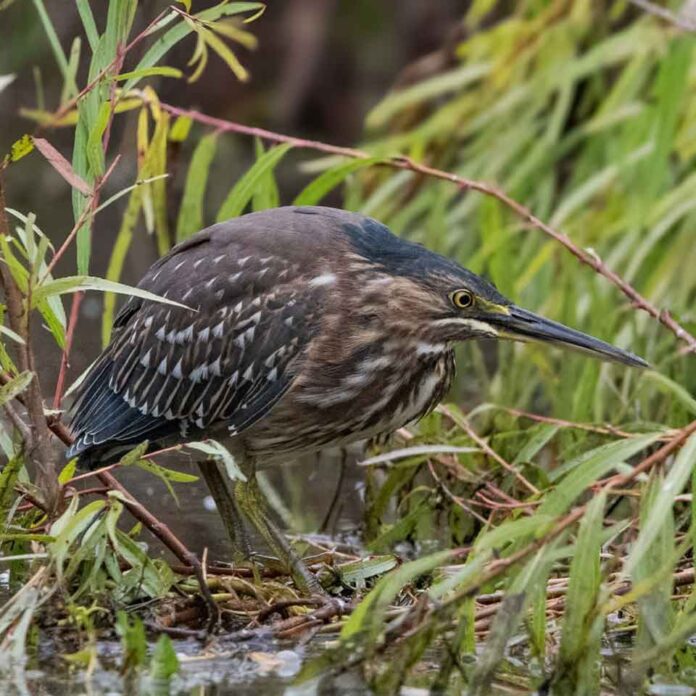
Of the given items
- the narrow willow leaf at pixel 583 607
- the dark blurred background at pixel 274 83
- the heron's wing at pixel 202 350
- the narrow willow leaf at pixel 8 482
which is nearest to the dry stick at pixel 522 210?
the heron's wing at pixel 202 350

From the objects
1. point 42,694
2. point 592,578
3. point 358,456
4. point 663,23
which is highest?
point 663,23

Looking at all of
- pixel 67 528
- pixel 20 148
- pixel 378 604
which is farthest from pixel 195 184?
pixel 378 604

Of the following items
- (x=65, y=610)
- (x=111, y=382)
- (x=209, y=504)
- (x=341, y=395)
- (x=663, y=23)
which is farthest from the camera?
(x=663, y=23)

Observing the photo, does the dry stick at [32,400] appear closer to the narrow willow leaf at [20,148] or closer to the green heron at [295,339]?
the narrow willow leaf at [20,148]

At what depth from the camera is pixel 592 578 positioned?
3723 millimetres

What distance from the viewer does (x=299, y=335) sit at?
A: 188 inches

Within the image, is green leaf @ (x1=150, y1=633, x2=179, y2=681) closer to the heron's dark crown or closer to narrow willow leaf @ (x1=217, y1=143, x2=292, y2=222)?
the heron's dark crown

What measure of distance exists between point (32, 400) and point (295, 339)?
37.4 inches

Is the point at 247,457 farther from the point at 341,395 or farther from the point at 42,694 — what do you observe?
the point at 42,694

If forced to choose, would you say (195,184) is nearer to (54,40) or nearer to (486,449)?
(54,40)

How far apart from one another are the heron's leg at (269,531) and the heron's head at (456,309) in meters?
0.68

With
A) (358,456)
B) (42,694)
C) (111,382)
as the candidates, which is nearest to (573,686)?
(42,694)

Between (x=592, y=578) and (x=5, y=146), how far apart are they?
638cm

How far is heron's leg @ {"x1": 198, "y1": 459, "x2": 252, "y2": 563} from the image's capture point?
17.0 ft
